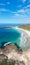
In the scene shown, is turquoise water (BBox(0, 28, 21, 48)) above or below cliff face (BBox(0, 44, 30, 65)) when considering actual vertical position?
above

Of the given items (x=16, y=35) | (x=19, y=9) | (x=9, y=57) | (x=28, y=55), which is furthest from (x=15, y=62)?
(x=19, y=9)

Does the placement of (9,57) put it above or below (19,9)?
below

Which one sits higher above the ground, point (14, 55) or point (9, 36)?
point (9, 36)

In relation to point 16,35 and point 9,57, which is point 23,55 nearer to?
point 9,57
